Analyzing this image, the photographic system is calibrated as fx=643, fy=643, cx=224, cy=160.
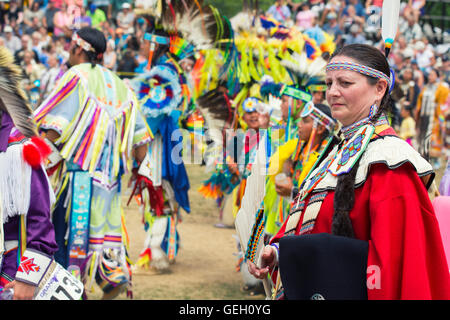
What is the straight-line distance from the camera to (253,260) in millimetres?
2355

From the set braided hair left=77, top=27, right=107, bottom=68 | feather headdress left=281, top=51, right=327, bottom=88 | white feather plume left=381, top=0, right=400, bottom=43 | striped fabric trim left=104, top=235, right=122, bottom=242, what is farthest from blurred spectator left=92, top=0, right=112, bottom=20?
white feather plume left=381, top=0, right=400, bottom=43

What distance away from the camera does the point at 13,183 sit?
2.54 meters

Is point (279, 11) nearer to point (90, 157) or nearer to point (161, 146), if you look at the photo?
point (161, 146)

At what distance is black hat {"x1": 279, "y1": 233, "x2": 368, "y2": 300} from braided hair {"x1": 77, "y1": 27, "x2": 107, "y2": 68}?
2691 millimetres

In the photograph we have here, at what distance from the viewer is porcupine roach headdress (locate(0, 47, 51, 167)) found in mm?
2555

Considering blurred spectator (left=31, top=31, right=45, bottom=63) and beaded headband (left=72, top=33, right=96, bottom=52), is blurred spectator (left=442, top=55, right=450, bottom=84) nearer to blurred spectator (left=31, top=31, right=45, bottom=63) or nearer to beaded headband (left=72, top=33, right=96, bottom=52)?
blurred spectator (left=31, top=31, right=45, bottom=63)

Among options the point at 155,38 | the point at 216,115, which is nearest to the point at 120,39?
the point at 216,115

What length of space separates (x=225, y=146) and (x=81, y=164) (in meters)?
2.48

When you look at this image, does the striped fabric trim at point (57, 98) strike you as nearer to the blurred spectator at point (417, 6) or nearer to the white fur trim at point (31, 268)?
the white fur trim at point (31, 268)

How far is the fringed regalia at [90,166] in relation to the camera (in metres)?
4.00

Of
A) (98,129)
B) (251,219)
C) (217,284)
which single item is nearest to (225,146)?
(217,284)

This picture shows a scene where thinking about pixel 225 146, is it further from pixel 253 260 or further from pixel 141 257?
pixel 253 260

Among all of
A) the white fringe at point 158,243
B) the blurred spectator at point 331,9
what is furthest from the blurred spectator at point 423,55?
the white fringe at point 158,243

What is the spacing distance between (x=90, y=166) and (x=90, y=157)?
0.19ft
